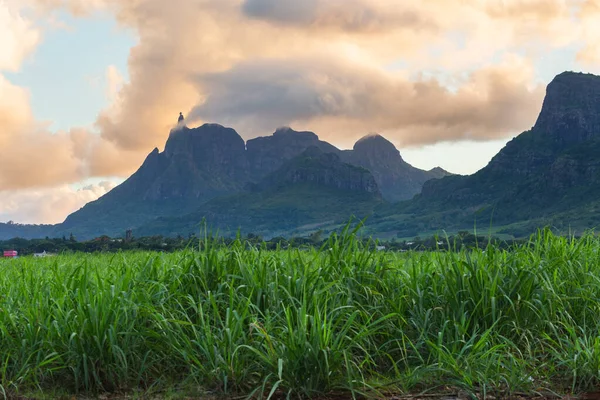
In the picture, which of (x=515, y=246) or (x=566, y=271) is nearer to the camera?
(x=566, y=271)

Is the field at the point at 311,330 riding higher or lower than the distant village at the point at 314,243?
lower

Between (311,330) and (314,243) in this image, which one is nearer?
(311,330)

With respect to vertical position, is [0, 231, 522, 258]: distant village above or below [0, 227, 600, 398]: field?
above

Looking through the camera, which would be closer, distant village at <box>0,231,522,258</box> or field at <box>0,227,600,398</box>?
field at <box>0,227,600,398</box>

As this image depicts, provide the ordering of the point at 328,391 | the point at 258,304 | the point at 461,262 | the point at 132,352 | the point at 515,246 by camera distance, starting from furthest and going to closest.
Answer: the point at 515,246 < the point at 461,262 < the point at 258,304 < the point at 132,352 < the point at 328,391

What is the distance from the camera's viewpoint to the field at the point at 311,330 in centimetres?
564

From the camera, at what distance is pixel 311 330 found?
5.62m

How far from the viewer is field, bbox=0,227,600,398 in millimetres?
5641

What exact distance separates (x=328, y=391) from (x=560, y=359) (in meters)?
2.65

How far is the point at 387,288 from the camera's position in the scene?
7.27 m

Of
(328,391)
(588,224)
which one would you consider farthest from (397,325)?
(588,224)

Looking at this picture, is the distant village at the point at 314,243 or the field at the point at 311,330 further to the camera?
the distant village at the point at 314,243

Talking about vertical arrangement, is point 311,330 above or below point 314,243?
below

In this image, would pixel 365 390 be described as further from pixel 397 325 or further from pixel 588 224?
pixel 588 224
